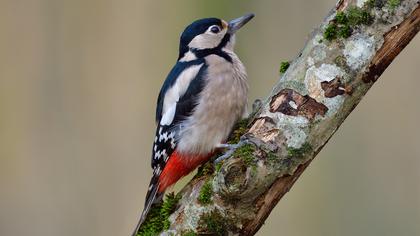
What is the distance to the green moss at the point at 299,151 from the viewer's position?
214 centimetres

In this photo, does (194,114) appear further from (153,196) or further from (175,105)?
(153,196)

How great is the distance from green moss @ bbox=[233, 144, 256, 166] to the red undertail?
715mm

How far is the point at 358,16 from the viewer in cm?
Result: 212

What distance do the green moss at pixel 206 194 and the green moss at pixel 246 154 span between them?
0.16 meters

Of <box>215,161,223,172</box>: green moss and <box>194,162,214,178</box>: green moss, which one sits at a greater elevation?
<box>215,161,223,172</box>: green moss

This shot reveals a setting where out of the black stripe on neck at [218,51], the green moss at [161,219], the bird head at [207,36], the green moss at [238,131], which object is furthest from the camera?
the bird head at [207,36]

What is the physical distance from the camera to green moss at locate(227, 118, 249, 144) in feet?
8.63

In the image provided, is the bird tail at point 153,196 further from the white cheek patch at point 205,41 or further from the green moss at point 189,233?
the white cheek patch at point 205,41

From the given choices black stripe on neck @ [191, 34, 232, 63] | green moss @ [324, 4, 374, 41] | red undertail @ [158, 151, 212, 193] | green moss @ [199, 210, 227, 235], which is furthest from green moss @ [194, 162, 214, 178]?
black stripe on neck @ [191, 34, 232, 63]

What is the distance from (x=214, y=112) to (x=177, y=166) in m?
0.28

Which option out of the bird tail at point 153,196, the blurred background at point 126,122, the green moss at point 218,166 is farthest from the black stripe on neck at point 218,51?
the blurred background at point 126,122

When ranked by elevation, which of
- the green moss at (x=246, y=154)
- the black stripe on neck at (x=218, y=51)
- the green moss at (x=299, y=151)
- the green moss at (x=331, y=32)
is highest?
the green moss at (x=331, y=32)

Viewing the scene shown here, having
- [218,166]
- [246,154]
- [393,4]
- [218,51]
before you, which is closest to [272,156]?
[246,154]

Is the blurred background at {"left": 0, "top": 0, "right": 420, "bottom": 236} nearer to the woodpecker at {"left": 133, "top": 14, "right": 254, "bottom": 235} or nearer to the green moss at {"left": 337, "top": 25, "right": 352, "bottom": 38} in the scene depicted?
the woodpecker at {"left": 133, "top": 14, "right": 254, "bottom": 235}
